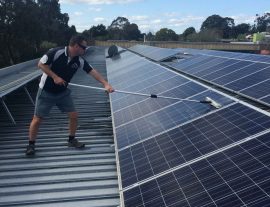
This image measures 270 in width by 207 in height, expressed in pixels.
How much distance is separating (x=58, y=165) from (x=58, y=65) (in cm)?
212

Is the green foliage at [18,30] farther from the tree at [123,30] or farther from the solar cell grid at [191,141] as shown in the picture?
the tree at [123,30]

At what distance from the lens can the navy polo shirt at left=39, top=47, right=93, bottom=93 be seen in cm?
837

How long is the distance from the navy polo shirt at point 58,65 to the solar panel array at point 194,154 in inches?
A: 64.2

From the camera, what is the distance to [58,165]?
314 inches

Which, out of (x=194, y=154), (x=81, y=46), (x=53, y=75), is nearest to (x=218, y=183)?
(x=194, y=154)

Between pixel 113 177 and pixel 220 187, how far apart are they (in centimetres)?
315

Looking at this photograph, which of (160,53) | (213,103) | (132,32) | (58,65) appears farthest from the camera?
(132,32)

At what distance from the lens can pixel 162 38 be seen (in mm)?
135500

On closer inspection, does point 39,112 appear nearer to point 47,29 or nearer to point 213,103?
point 213,103

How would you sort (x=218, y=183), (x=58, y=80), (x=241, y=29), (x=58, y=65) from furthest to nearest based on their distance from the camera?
(x=241, y=29), (x=58, y=65), (x=58, y=80), (x=218, y=183)

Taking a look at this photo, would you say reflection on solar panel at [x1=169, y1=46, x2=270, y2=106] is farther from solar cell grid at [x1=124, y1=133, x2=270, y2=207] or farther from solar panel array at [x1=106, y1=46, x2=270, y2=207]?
solar cell grid at [x1=124, y1=133, x2=270, y2=207]

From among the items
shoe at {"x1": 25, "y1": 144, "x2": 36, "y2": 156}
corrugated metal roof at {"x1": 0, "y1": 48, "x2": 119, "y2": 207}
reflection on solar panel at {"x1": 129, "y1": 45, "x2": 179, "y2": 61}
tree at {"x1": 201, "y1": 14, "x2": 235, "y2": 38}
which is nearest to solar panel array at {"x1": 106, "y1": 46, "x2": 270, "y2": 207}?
corrugated metal roof at {"x1": 0, "y1": 48, "x2": 119, "y2": 207}

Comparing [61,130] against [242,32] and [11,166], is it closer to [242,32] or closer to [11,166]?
[11,166]

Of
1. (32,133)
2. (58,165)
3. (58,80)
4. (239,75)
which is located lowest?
(58,165)
